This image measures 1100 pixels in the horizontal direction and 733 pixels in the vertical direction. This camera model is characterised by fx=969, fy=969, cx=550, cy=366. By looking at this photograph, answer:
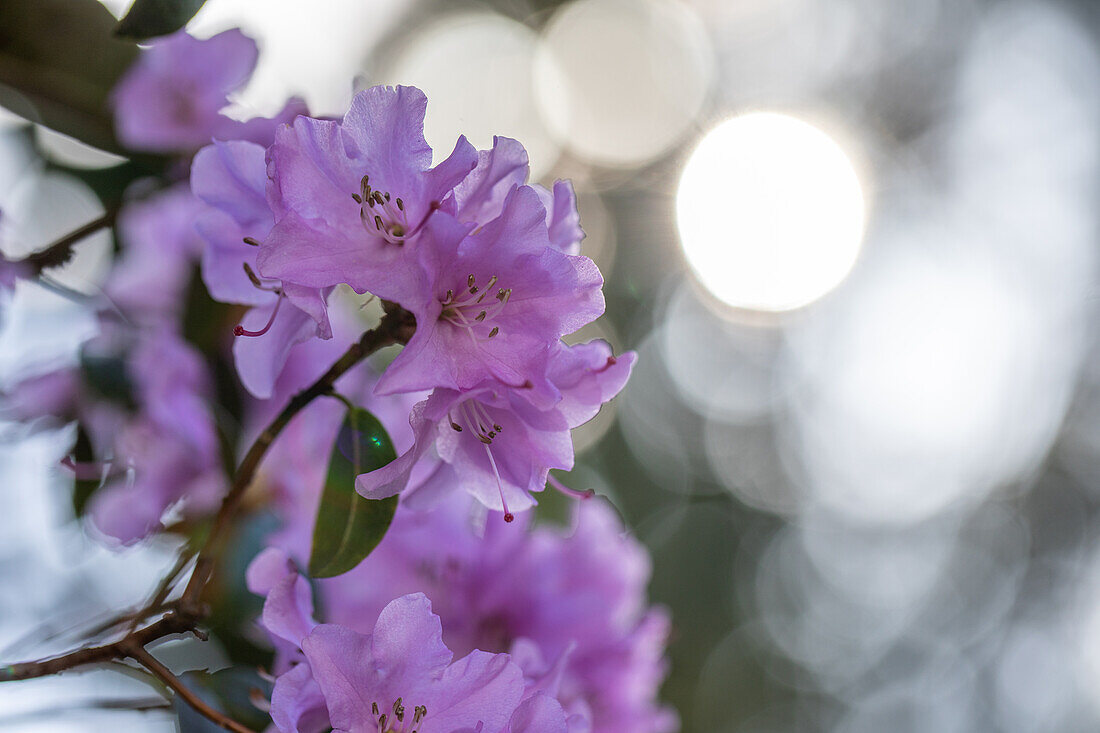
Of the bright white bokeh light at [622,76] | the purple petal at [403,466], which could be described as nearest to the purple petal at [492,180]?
the purple petal at [403,466]

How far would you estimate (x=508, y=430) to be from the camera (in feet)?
1.85

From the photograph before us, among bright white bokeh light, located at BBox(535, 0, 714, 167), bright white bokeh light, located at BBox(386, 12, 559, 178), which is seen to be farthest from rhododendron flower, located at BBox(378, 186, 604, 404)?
bright white bokeh light, located at BBox(535, 0, 714, 167)

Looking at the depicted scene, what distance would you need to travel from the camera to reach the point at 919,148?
5.61 metres

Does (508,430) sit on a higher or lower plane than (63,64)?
lower

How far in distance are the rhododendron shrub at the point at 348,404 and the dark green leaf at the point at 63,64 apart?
0.02 m

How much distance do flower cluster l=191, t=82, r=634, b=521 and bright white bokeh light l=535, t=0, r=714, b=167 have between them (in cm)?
427

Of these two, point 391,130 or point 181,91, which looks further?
point 181,91

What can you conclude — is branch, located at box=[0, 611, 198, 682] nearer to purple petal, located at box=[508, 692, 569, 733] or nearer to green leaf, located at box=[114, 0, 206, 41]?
purple petal, located at box=[508, 692, 569, 733]

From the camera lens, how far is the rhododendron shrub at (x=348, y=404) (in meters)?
0.52

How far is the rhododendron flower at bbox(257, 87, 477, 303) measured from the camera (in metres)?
0.51

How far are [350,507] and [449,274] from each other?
0.56ft

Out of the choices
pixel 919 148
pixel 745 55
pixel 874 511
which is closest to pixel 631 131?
pixel 745 55

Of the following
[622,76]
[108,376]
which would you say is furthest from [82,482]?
[622,76]

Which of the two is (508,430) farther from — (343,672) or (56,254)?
(56,254)
